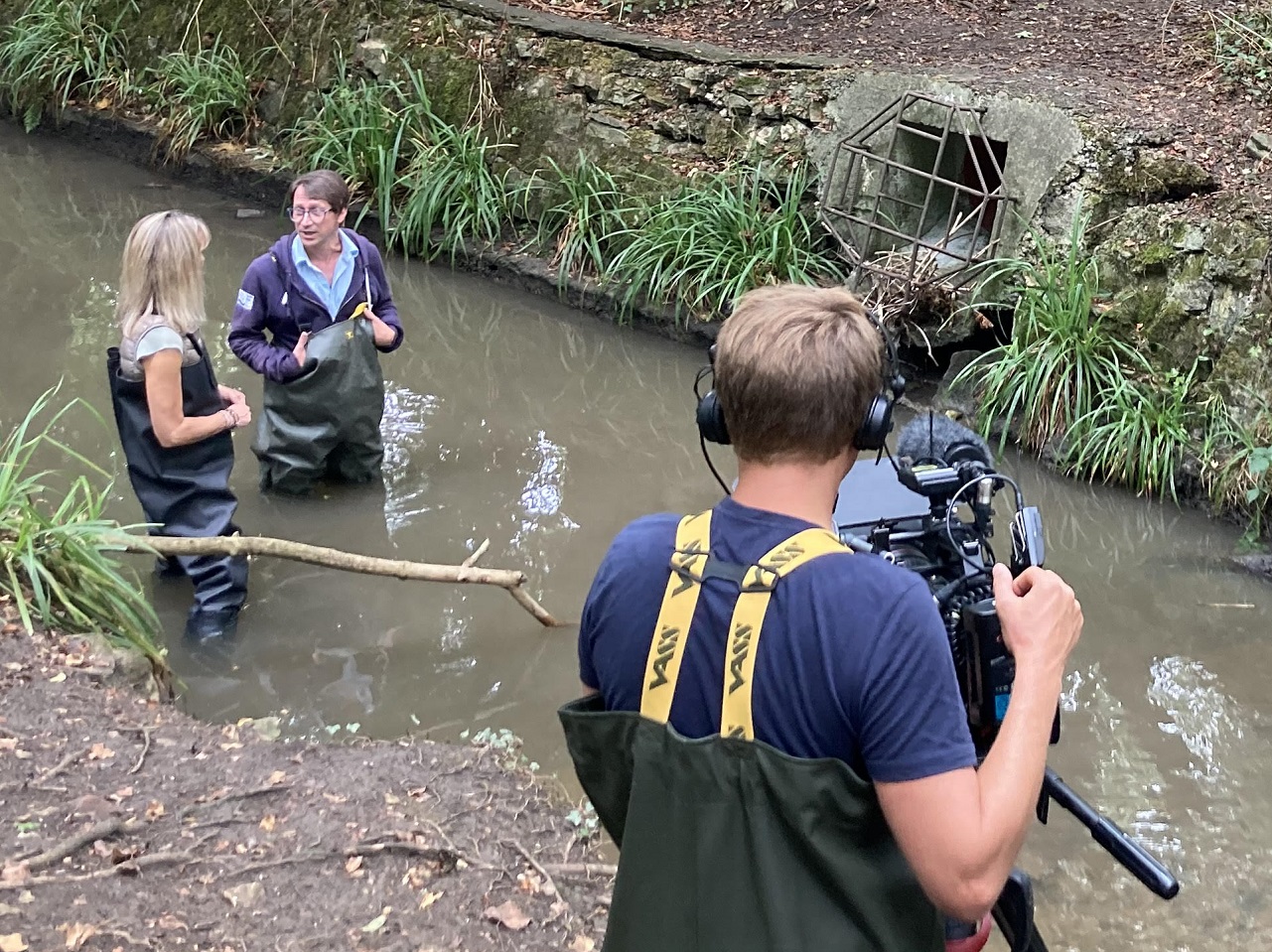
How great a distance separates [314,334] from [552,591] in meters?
1.35

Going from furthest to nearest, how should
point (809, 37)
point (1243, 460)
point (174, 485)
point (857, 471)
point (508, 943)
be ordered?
point (809, 37), point (1243, 460), point (174, 485), point (508, 943), point (857, 471)

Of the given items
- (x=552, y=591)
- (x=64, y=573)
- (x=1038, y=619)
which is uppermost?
(x=1038, y=619)

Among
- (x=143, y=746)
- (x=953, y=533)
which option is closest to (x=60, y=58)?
(x=143, y=746)

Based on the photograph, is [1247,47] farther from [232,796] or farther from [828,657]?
[828,657]

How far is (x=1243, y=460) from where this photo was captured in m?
5.62

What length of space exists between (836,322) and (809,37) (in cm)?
780

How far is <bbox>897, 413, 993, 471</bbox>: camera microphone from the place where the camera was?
1.88m

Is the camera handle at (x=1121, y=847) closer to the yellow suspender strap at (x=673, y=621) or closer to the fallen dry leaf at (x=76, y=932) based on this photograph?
the yellow suspender strap at (x=673, y=621)

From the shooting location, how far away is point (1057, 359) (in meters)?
6.14

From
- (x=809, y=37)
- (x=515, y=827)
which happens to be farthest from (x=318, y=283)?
(x=809, y=37)

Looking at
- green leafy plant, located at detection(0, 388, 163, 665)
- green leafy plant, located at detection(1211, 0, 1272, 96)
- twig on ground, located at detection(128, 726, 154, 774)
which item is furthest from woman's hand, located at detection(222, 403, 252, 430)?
green leafy plant, located at detection(1211, 0, 1272, 96)

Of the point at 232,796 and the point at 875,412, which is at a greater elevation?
the point at 875,412

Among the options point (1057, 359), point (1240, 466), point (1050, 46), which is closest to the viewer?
point (1240, 466)

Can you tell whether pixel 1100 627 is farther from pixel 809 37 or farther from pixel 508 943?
pixel 809 37
